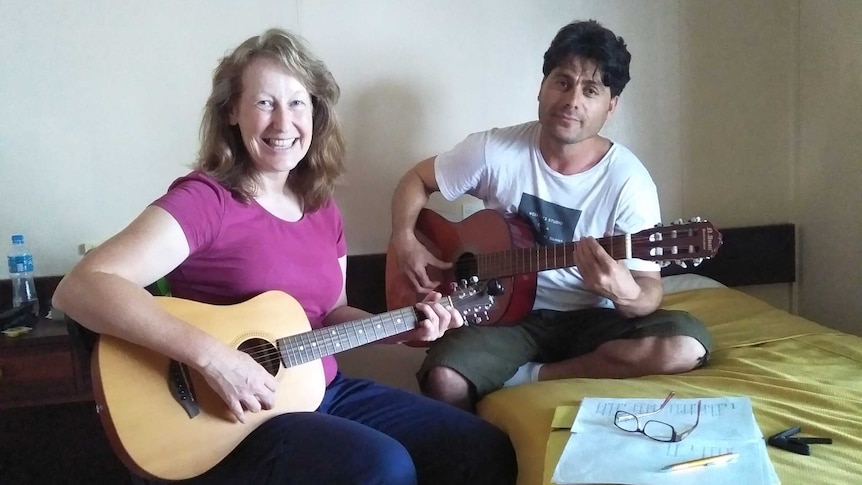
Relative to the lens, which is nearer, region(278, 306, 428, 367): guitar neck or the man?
region(278, 306, 428, 367): guitar neck

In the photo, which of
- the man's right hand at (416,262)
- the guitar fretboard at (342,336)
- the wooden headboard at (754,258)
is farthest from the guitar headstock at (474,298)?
the wooden headboard at (754,258)

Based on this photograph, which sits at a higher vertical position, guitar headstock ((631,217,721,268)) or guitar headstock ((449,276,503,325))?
guitar headstock ((631,217,721,268))

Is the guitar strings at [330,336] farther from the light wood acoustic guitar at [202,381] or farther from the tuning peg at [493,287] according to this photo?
the tuning peg at [493,287]

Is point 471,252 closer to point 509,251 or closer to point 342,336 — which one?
point 509,251

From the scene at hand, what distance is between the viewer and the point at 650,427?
1.19 meters

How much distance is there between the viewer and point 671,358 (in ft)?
5.13

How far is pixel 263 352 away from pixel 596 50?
106 centimetres

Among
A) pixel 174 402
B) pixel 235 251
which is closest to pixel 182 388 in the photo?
pixel 174 402

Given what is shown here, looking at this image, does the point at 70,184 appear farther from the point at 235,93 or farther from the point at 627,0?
Answer: the point at 627,0

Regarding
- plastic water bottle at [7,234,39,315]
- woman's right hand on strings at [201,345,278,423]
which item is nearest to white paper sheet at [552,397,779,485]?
woman's right hand on strings at [201,345,278,423]

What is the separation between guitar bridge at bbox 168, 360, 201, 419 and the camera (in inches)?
46.3

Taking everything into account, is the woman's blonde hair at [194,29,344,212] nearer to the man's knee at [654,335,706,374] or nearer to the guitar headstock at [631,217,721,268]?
the guitar headstock at [631,217,721,268]

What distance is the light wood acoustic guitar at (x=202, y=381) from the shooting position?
1128 millimetres

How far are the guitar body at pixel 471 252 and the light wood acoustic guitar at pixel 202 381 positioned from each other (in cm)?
34
